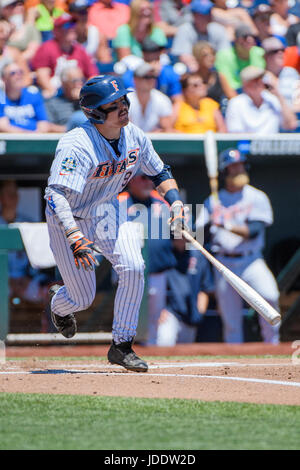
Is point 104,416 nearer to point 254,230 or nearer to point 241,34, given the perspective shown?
point 254,230

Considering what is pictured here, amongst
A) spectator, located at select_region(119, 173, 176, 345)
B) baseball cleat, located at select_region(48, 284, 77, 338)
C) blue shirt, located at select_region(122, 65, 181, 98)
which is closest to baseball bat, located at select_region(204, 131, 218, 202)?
spectator, located at select_region(119, 173, 176, 345)

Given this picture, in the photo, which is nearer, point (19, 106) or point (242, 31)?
point (19, 106)

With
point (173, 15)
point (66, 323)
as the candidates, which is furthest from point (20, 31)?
point (66, 323)

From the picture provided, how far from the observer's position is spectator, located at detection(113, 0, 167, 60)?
9.48 metres

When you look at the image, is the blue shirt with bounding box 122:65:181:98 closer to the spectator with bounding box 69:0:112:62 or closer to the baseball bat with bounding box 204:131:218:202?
the spectator with bounding box 69:0:112:62

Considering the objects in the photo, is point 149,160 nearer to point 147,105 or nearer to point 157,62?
point 147,105

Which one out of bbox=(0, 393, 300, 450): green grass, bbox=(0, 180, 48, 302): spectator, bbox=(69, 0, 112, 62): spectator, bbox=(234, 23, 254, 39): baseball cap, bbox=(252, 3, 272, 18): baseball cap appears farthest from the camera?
bbox=(252, 3, 272, 18): baseball cap

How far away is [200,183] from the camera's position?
32.2ft

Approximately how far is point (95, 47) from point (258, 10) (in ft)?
7.15

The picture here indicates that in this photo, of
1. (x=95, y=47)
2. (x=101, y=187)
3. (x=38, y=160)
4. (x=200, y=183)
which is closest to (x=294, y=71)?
(x=200, y=183)

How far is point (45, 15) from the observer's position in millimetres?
9867

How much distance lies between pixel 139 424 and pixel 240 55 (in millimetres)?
6752

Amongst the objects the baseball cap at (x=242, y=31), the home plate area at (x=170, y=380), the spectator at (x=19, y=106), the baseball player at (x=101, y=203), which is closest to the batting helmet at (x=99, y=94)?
the baseball player at (x=101, y=203)

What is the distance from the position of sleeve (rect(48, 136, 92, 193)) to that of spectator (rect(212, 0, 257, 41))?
5.30 m
